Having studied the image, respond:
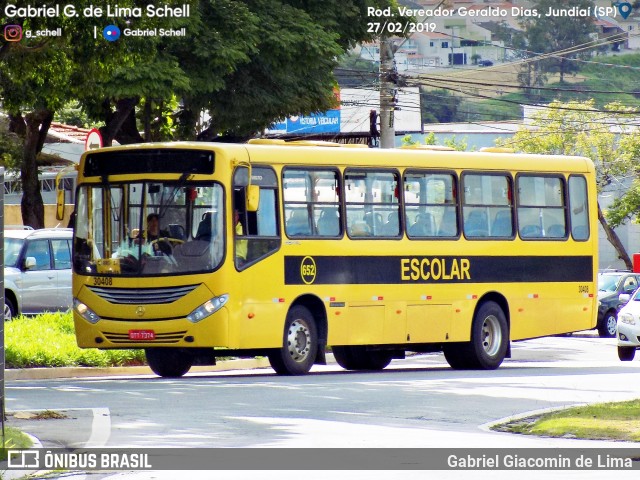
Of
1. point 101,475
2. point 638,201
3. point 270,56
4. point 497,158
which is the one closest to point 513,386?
point 497,158

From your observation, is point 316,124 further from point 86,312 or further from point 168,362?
point 86,312

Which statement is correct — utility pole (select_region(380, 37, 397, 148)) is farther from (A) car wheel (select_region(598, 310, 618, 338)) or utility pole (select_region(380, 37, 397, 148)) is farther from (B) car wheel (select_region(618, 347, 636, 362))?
(B) car wheel (select_region(618, 347, 636, 362))

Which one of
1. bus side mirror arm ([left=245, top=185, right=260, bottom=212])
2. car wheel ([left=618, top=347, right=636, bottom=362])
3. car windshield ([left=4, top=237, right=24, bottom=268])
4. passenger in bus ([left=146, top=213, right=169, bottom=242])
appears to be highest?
bus side mirror arm ([left=245, top=185, right=260, bottom=212])

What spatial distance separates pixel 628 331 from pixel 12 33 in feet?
42.0

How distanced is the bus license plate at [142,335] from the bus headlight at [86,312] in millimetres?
644

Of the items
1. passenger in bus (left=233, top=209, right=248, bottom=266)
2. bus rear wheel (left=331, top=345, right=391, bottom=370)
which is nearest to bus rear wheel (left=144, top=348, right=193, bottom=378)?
passenger in bus (left=233, top=209, right=248, bottom=266)

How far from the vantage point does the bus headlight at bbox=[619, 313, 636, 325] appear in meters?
25.8

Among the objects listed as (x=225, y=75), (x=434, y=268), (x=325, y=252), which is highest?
(x=225, y=75)

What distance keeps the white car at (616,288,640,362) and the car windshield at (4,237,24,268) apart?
11.2 metres

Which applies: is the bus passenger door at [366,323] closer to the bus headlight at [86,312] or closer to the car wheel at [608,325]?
Answer: the bus headlight at [86,312]

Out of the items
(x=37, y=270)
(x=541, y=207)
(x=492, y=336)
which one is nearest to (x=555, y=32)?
(x=37, y=270)

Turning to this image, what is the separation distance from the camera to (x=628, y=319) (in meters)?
26.0

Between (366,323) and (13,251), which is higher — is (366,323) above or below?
below

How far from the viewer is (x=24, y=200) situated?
3181 cm
